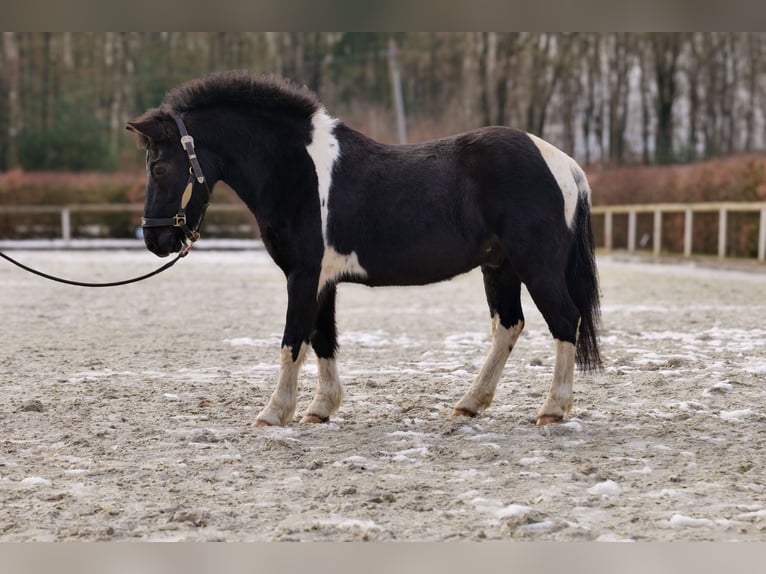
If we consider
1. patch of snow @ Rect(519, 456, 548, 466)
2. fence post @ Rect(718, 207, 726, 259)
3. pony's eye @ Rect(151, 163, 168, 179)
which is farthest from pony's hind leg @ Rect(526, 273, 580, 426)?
fence post @ Rect(718, 207, 726, 259)

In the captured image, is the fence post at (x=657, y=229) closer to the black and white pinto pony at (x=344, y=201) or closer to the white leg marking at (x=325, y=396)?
the black and white pinto pony at (x=344, y=201)

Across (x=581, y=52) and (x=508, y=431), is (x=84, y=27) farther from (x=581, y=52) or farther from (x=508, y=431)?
(x=581, y=52)

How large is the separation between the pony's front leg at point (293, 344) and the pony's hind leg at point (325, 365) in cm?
14

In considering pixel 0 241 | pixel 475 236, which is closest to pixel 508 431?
pixel 475 236

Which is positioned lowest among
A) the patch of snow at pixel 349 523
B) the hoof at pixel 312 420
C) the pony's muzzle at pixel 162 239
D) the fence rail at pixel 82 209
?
the patch of snow at pixel 349 523

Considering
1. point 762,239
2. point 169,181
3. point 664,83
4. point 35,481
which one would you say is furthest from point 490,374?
point 664,83

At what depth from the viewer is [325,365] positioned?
204 inches

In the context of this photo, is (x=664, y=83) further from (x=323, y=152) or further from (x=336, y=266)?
(x=336, y=266)

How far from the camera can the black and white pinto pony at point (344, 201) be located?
4.92m

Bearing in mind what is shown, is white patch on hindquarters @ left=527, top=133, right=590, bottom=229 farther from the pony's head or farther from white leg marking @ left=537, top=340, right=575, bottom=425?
the pony's head

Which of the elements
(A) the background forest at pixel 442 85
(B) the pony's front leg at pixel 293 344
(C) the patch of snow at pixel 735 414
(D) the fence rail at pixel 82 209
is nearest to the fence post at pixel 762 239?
(A) the background forest at pixel 442 85

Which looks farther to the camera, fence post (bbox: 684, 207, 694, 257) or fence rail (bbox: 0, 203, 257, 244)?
fence rail (bbox: 0, 203, 257, 244)

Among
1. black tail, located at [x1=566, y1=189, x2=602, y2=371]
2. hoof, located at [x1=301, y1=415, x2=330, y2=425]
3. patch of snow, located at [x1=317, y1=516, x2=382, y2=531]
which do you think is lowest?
patch of snow, located at [x1=317, y1=516, x2=382, y2=531]

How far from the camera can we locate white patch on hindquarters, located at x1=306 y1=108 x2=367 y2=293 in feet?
16.3
